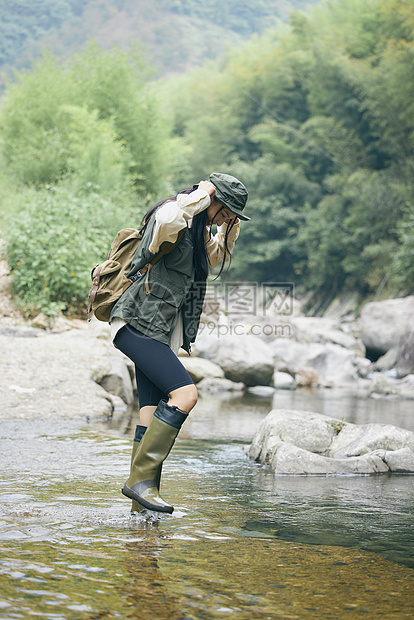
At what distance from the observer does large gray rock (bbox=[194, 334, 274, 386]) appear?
427 inches

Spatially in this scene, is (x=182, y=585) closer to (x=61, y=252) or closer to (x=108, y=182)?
(x=61, y=252)

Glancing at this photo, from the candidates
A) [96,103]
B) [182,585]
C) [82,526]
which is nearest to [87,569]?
[182,585]

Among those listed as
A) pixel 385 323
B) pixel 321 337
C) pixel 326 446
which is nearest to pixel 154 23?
pixel 321 337

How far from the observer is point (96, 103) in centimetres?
2119

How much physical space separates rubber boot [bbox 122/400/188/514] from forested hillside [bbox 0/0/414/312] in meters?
7.75

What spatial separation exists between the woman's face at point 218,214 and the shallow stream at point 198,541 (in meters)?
1.36

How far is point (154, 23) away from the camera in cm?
12250

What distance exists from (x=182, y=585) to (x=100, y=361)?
5.31 m

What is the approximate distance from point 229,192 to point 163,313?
0.59m

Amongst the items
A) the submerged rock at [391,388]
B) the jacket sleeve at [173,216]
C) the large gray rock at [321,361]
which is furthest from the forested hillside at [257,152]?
the jacket sleeve at [173,216]

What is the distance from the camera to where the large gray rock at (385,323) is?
1583 cm

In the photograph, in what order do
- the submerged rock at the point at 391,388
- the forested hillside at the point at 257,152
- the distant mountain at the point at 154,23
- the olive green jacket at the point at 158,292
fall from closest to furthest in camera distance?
the olive green jacket at the point at 158,292 → the submerged rock at the point at 391,388 → the forested hillside at the point at 257,152 → the distant mountain at the point at 154,23

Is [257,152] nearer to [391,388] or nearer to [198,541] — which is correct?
[391,388]

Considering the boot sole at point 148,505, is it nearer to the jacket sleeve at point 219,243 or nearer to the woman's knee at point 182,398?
the woman's knee at point 182,398
